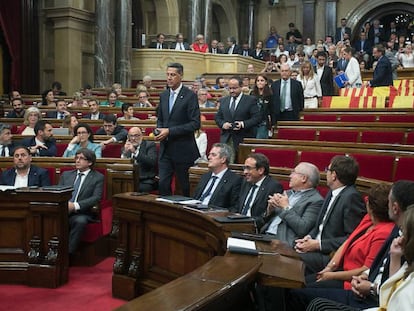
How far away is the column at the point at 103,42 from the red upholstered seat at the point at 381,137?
24.2 ft

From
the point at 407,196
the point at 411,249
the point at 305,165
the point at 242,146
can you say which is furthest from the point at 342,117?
the point at 411,249

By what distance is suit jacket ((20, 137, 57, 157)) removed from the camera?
5.38 metres

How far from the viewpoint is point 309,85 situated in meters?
7.07

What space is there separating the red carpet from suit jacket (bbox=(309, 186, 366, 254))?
135 cm

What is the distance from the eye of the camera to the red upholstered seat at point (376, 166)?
3.93 metres

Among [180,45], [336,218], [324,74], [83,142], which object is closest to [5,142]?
[83,142]

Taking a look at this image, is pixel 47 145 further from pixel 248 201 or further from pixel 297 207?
pixel 297 207

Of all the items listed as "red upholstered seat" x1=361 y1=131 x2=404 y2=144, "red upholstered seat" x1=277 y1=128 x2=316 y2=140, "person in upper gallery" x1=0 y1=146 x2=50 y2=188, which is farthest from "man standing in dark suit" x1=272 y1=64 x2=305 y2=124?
"person in upper gallery" x1=0 y1=146 x2=50 y2=188

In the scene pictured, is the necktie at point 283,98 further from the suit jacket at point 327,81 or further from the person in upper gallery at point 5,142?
the person in upper gallery at point 5,142

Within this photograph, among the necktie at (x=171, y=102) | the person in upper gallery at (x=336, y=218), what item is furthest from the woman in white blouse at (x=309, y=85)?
the person in upper gallery at (x=336, y=218)

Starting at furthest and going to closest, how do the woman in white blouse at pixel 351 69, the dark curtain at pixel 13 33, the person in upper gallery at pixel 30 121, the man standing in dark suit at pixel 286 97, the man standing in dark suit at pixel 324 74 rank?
the dark curtain at pixel 13 33 < the woman in white blouse at pixel 351 69 < the man standing in dark suit at pixel 324 74 < the person in upper gallery at pixel 30 121 < the man standing in dark suit at pixel 286 97

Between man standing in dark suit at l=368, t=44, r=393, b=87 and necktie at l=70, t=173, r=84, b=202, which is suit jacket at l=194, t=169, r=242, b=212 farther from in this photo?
man standing in dark suit at l=368, t=44, r=393, b=87

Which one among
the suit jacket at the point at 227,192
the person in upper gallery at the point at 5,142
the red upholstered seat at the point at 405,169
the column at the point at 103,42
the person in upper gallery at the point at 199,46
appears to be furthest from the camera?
the person in upper gallery at the point at 199,46

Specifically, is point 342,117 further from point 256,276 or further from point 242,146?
point 256,276
